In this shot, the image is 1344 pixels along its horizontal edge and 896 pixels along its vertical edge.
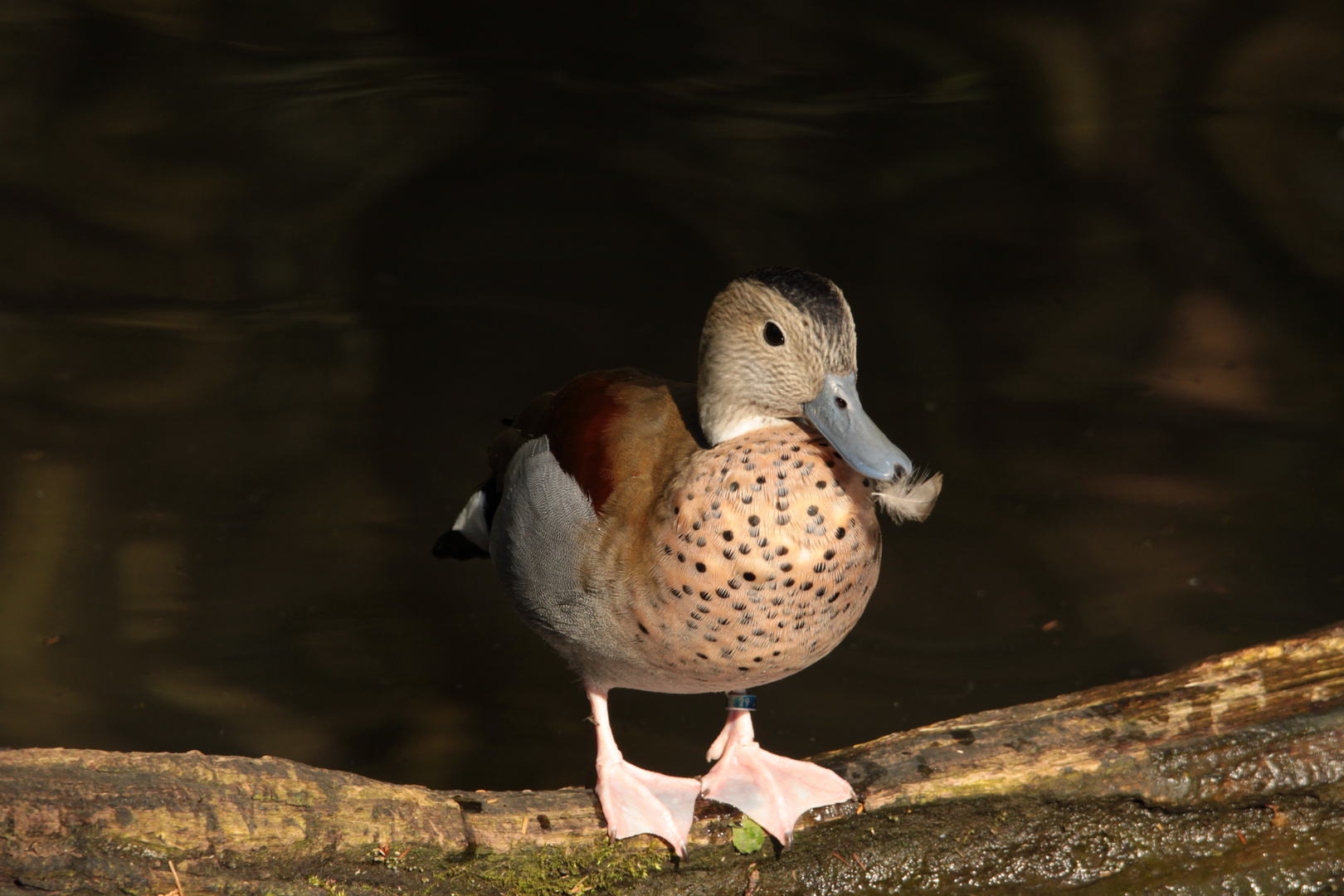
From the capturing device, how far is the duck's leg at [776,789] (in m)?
1.56

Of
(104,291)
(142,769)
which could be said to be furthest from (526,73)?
(142,769)

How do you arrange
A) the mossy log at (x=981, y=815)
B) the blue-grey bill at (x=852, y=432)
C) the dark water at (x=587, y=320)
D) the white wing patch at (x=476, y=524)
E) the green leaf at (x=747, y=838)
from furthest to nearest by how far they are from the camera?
the dark water at (x=587, y=320)
the white wing patch at (x=476, y=524)
the green leaf at (x=747, y=838)
the mossy log at (x=981, y=815)
the blue-grey bill at (x=852, y=432)

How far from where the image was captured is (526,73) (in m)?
2.55

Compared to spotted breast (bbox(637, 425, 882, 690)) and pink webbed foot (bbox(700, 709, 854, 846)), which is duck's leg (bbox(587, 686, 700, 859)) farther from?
spotted breast (bbox(637, 425, 882, 690))

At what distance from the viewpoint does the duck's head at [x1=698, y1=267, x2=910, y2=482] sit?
1.31 metres

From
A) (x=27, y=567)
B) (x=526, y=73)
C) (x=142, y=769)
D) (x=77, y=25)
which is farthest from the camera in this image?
(x=27, y=567)

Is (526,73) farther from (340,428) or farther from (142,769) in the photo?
(142,769)

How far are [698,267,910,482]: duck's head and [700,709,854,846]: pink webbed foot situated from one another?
1.87 ft

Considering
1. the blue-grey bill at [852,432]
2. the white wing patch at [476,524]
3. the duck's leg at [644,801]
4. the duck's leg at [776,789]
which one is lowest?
the duck's leg at [644,801]

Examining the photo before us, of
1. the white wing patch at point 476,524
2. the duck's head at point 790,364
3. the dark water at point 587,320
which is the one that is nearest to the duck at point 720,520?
the duck's head at point 790,364

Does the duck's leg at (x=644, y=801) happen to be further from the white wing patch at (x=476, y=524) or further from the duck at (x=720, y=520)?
the white wing patch at (x=476, y=524)

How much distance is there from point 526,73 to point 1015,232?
1372mm

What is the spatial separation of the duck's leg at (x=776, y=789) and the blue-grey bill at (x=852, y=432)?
1.84ft

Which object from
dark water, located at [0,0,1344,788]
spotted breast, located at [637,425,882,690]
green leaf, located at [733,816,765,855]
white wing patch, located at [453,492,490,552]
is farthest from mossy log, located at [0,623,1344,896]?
dark water, located at [0,0,1344,788]
